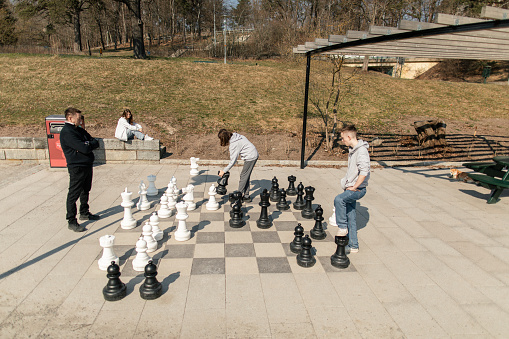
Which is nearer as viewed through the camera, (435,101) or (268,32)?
(435,101)

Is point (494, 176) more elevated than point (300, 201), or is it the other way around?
point (494, 176)

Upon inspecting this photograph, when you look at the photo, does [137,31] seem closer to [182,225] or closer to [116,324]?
[182,225]

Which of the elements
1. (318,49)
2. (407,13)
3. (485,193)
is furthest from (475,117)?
(407,13)

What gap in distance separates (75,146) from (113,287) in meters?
2.49

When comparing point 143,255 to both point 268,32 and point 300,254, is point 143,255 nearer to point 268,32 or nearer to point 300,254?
point 300,254

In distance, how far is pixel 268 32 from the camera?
41062 millimetres

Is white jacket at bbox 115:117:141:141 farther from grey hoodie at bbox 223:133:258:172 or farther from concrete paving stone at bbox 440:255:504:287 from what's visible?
concrete paving stone at bbox 440:255:504:287

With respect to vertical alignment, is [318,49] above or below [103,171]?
above

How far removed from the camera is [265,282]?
3.73 metres

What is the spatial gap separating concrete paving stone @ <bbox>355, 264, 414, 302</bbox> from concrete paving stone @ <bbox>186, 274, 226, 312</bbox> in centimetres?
179

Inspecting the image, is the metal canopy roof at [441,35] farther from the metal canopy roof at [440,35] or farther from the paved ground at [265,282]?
the paved ground at [265,282]

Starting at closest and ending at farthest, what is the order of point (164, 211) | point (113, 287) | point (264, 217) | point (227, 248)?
point (113, 287)
point (227, 248)
point (264, 217)
point (164, 211)

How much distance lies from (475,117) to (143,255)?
1928cm

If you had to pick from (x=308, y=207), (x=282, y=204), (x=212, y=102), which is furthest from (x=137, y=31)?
(x=308, y=207)
